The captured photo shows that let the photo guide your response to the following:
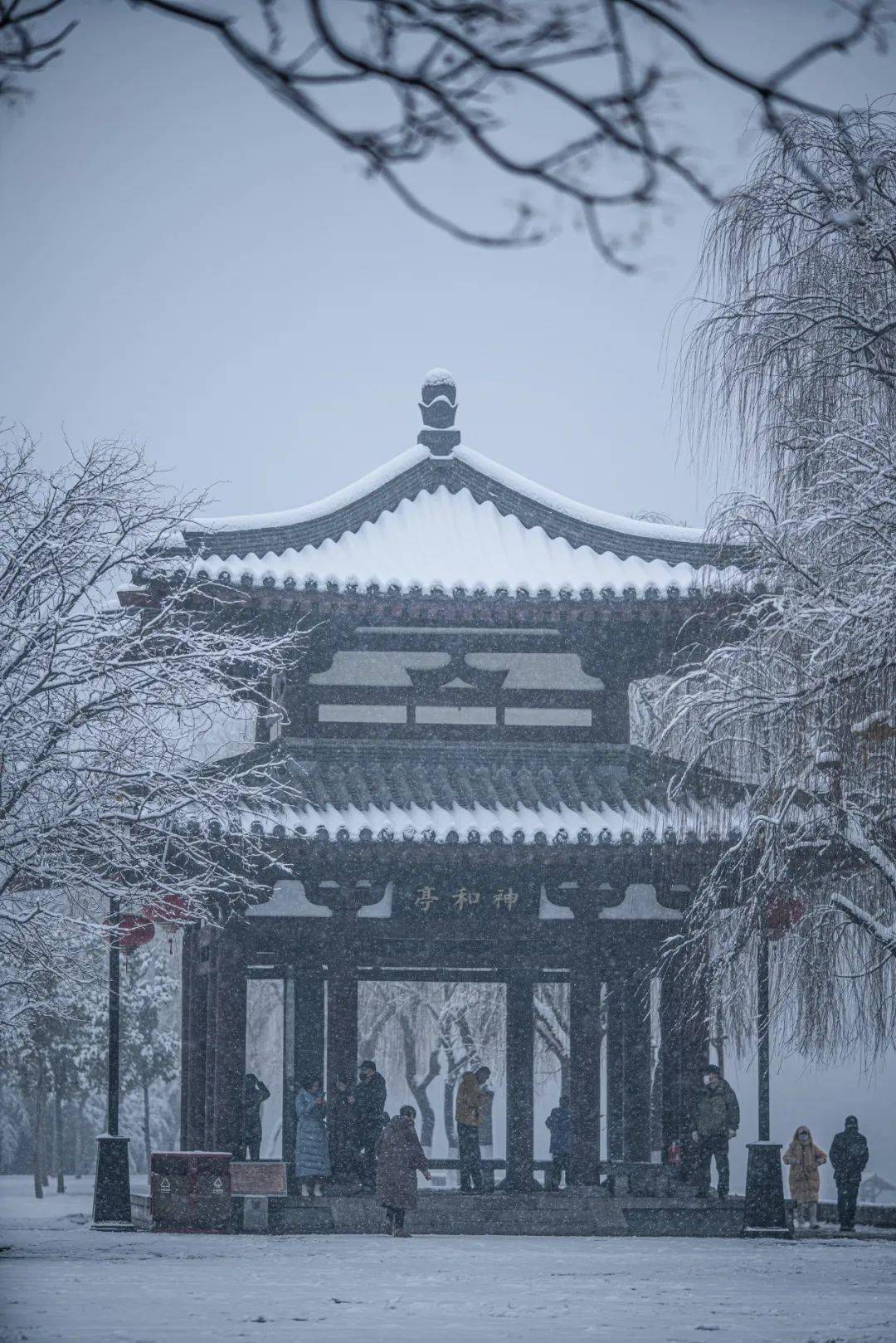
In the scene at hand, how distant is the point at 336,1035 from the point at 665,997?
3.11 meters

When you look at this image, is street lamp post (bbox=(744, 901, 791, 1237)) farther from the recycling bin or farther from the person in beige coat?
the recycling bin

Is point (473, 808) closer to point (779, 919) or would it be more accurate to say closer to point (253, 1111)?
point (779, 919)

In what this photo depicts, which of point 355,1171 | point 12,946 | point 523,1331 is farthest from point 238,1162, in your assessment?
point 523,1331

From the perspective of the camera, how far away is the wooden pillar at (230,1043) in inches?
621

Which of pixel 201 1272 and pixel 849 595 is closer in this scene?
pixel 849 595

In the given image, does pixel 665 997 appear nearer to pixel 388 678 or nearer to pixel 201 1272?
pixel 388 678

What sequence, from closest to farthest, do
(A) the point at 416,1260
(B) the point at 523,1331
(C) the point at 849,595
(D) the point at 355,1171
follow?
(B) the point at 523,1331 < (C) the point at 849,595 < (A) the point at 416,1260 < (D) the point at 355,1171

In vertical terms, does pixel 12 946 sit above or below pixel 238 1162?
above

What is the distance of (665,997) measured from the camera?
54.5ft

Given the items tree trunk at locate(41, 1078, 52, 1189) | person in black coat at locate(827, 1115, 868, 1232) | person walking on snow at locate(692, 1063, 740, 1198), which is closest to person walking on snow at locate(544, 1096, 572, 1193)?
person walking on snow at locate(692, 1063, 740, 1198)

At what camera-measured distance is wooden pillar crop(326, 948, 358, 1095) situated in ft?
52.6

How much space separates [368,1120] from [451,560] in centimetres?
530

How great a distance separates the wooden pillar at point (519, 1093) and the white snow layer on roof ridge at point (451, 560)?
392 cm

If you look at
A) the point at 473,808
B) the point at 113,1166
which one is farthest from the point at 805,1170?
the point at 113,1166
